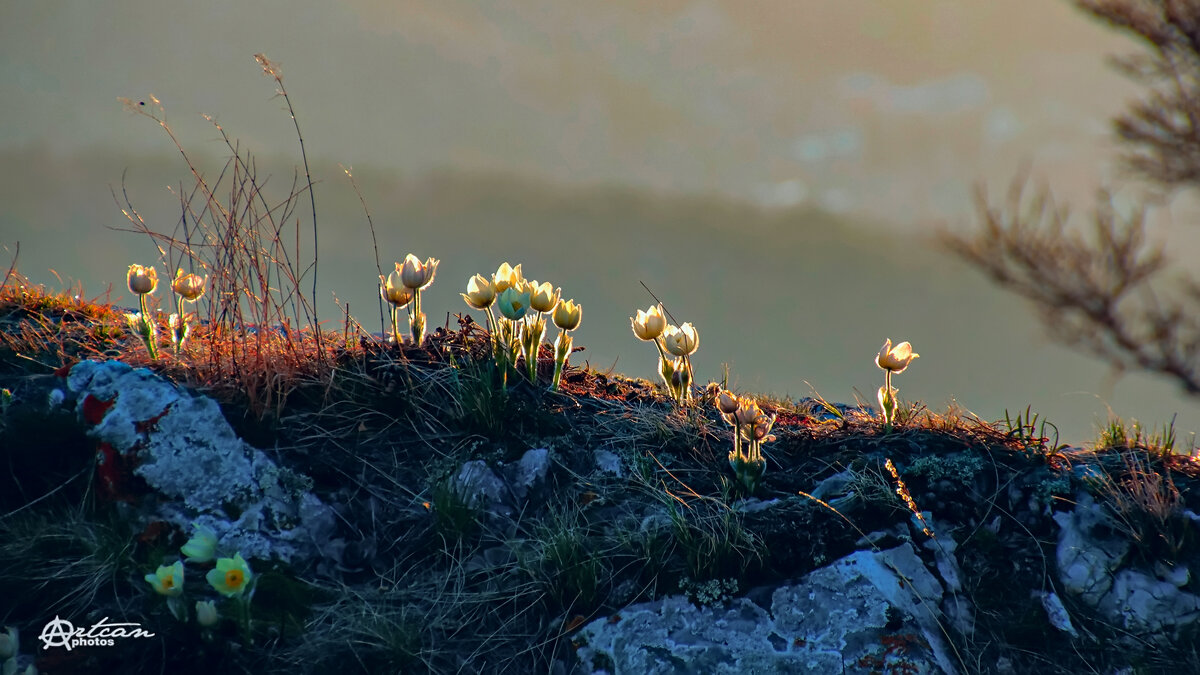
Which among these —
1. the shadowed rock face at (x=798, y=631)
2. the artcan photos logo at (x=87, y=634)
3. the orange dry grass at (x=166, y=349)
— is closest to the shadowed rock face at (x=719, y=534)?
the shadowed rock face at (x=798, y=631)

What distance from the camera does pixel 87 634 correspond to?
2.88 meters

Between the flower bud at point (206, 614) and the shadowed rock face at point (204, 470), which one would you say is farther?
the shadowed rock face at point (204, 470)

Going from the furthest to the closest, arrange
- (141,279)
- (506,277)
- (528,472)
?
(141,279)
(506,277)
(528,472)

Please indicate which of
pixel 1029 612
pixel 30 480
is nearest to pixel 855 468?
pixel 1029 612

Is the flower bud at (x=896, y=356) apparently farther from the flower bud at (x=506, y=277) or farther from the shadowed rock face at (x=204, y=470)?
the shadowed rock face at (x=204, y=470)

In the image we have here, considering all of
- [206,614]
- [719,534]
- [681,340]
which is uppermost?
[681,340]

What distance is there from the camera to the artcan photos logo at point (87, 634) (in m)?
2.85

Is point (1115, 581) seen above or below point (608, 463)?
below

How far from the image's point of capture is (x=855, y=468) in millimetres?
3600

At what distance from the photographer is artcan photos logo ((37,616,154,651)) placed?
2.85m

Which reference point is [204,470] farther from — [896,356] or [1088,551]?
[1088,551]

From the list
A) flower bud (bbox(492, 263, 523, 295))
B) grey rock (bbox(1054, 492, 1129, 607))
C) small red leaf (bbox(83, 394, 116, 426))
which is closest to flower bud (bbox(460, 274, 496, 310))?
flower bud (bbox(492, 263, 523, 295))

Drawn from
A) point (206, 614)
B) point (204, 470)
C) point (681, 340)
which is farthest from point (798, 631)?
point (204, 470)

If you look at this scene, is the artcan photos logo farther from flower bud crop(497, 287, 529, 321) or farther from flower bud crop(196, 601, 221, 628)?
flower bud crop(497, 287, 529, 321)
